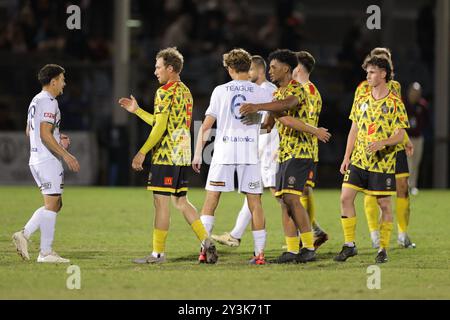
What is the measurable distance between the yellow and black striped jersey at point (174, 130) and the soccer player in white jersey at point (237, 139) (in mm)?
204

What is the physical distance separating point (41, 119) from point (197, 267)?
2.21 metres

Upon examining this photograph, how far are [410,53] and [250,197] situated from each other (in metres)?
15.4

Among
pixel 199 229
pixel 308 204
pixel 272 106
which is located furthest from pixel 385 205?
pixel 199 229

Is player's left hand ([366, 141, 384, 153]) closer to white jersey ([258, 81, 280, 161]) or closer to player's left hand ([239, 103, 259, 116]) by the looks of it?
player's left hand ([239, 103, 259, 116])

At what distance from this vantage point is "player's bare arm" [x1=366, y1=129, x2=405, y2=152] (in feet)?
33.2

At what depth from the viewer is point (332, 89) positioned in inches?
936

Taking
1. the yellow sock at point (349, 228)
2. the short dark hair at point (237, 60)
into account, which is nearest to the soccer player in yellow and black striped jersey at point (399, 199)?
the yellow sock at point (349, 228)

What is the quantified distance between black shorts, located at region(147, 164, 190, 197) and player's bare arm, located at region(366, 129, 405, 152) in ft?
6.40

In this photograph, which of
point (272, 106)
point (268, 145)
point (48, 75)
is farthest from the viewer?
point (268, 145)

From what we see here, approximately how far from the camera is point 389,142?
33.4 ft

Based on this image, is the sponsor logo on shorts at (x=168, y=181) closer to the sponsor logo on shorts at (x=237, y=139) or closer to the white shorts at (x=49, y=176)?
the sponsor logo on shorts at (x=237, y=139)

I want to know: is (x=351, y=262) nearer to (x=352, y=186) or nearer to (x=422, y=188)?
(x=352, y=186)

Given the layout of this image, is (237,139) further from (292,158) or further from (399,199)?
(399,199)
